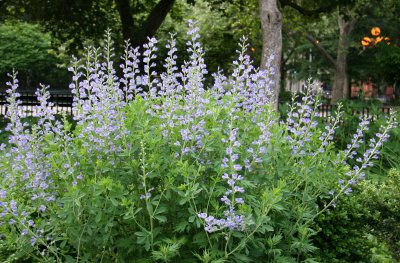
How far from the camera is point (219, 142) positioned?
392 centimetres

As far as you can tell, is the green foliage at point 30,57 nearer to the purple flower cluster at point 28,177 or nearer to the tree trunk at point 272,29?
the tree trunk at point 272,29

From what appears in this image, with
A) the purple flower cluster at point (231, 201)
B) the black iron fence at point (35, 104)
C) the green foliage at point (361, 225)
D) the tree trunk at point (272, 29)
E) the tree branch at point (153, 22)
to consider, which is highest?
the tree branch at point (153, 22)

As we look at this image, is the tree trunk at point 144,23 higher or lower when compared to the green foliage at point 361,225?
higher

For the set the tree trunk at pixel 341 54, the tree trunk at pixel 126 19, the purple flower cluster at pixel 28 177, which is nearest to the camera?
the purple flower cluster at pixel 28 177

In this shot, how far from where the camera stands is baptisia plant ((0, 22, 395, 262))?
3.64m

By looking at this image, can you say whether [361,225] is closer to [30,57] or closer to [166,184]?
[166,184]

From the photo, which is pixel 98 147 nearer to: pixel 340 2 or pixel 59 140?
pixel 59 140

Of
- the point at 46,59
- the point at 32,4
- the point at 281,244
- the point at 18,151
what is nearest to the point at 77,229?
the point at 18,151

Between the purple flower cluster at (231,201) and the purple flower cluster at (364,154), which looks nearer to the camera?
A: the purple flower cluster at (231,201)

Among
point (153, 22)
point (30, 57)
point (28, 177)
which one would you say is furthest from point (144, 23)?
point (30, 57)

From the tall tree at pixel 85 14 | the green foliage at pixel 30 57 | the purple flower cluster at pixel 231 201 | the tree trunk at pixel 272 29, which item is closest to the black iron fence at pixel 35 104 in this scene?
the purple flower cluster at pixel 231 201

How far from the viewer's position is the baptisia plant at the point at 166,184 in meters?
3.64

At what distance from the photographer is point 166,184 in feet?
11.9

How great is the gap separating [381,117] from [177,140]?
646 centimetres
